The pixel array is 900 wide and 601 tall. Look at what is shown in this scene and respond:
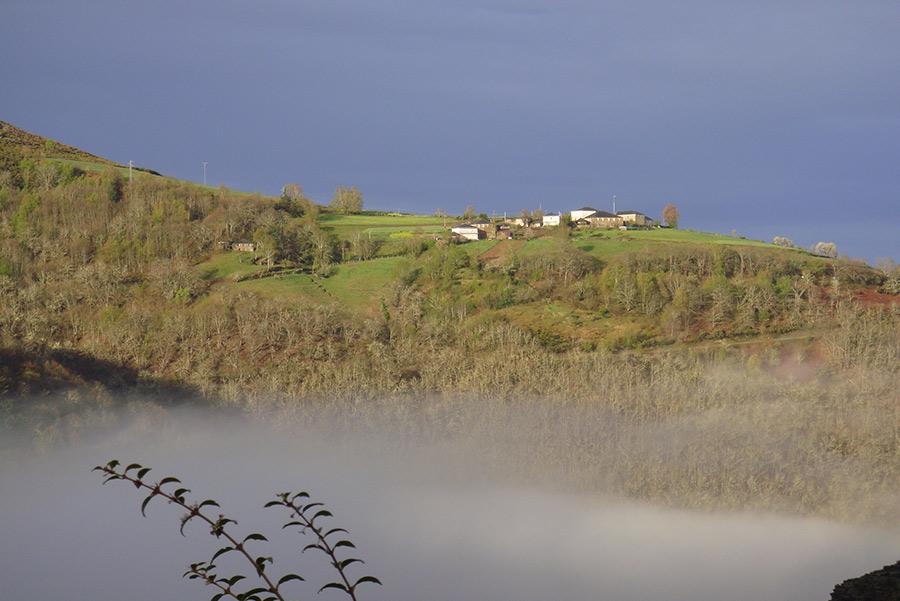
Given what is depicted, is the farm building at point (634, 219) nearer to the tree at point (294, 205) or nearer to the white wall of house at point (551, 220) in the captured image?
the white wall of house at point (551, 220)

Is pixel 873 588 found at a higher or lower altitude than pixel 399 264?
lower

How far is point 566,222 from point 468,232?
15.4 metres

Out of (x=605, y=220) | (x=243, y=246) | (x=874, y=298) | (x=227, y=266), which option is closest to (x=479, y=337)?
(x=227, y=266)

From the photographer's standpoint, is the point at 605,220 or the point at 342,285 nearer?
the point at 342,285

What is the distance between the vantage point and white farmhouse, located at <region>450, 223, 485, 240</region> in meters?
140

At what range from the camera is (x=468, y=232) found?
463 feet

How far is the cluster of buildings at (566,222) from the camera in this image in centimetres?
14312

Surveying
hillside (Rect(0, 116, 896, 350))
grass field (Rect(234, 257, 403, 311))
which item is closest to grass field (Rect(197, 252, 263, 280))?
hillside (Rect(0, 116, 896, 350))

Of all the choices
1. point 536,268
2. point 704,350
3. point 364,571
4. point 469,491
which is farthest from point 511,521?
point 536,268

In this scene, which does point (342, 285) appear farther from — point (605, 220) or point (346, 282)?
point (605, 220)

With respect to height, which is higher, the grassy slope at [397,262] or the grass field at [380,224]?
the grass field at [380,224]

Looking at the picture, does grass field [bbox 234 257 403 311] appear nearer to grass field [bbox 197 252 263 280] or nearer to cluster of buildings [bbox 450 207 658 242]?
grass field [bbox 197 252 263 280]

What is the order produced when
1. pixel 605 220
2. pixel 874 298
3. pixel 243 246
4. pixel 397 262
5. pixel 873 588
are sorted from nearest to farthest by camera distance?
1. pixel 873 588
2. pixel 874 298
3. pixel 397 262
4. pixel 243 246
5. pixel 605 220

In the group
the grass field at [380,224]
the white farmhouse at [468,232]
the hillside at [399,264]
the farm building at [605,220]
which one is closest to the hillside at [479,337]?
the hillside at [399,264]
